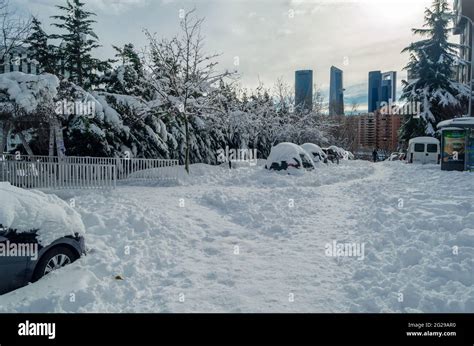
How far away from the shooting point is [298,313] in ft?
13.0

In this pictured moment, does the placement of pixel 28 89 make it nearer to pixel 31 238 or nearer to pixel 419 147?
pixel 31 238

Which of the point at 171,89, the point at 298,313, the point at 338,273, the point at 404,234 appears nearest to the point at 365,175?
the point at 171,89

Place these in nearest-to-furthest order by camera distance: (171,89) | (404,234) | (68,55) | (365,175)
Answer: (404,234) → (68,55) → (171,89) → (365,175)

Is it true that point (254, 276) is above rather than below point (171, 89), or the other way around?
below

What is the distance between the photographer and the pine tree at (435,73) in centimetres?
3212

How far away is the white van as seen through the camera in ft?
94.7

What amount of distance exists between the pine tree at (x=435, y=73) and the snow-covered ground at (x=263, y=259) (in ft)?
87.2

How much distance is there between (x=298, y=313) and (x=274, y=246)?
2867 mm

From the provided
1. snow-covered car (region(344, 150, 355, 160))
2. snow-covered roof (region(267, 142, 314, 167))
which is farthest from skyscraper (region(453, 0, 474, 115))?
snow-covered roof (region(267, 142, 314, 167))

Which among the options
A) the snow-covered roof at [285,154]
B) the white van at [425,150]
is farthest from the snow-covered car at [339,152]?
the snow-covered roof at [285,154]

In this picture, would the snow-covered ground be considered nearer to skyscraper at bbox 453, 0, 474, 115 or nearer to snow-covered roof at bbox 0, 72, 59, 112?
snow-covered roof at bbox 0, 72, 59, 112

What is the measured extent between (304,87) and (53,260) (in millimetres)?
47178
